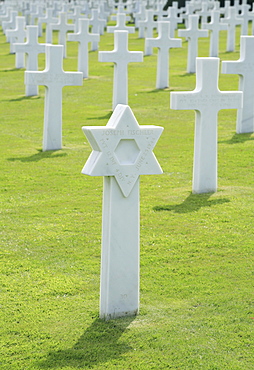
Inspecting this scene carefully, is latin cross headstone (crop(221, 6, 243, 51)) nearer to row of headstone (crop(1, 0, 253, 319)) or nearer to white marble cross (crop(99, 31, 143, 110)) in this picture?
white marble cross (crop(99, 31, 143, 110))

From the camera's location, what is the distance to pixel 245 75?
528 inches

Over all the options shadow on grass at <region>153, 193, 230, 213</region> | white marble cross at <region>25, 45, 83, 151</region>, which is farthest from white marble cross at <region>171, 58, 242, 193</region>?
white marble cross at <region>25, 45, 83, 151</region>

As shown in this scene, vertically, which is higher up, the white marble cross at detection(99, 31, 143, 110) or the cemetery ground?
the white marble cross at detection(99, 31, 143, 110)

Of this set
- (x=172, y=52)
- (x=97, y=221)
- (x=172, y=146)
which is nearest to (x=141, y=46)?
(x=172, y=52)

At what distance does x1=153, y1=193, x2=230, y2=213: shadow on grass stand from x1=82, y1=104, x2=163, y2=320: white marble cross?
3.25 meters

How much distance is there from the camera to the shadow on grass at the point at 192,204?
9047 millimetres

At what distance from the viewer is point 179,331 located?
565cm

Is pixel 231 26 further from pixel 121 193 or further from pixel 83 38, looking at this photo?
pixel 121 193

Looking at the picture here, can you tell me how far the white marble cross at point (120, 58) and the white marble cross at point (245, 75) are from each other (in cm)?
372

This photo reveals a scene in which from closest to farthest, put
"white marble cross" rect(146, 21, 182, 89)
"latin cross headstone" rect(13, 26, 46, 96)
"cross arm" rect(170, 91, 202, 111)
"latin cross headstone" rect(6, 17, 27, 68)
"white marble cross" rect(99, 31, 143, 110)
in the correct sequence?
1. "cross arm" rect(170, 91, 202, 111)
2. "white marble cross" rect(99, 31, 143, 110)
3. "latin cross headstone" rect(13, 26, 46, 96)
4. "white marble cross" rect(146, 21, 182, 89)
5. "latin cross headstone" rect(6, 17, 27, 68)

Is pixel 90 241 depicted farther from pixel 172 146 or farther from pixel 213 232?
Result: pixel 172 146

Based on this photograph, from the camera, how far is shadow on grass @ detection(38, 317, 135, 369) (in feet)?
16.9

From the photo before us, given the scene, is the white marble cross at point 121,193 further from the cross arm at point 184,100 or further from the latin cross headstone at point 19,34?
the latin cross headstone at point 19,34

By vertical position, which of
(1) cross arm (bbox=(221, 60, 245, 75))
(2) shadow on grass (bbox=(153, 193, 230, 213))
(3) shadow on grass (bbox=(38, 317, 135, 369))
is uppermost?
(1) cross arm (bbox=(221, 60, 245, 75))
